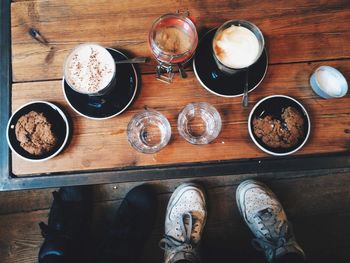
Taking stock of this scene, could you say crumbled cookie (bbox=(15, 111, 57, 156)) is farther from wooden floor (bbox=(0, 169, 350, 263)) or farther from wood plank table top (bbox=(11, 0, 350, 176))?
wooden floor (bbox=(0, 169, 350, 263))

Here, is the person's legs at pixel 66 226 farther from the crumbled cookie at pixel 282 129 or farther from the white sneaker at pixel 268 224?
the crumbled cookie at pixel 282 129

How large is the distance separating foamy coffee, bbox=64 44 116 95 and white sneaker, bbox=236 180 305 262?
97 centimetres

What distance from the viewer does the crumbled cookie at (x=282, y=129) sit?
3.83 feet

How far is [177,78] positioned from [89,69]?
0.32m

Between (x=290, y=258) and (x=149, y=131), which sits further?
(x=290, y=258)

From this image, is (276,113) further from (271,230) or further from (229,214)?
(229,214)

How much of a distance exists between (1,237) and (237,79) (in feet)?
5.22

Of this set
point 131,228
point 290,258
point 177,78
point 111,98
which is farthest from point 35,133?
point 290,258

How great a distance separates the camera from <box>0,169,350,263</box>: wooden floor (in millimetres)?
1830

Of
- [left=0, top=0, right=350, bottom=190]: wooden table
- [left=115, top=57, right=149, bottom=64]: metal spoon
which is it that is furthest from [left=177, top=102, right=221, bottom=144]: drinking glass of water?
[left=115, top=57, right=149, bottom=64]: metal spoon

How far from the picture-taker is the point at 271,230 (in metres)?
1.57

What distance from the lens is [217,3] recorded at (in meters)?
1.25

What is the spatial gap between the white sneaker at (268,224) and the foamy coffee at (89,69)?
97 cm

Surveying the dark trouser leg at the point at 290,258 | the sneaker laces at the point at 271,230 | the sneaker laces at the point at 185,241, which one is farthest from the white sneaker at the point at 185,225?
the dark trouser leg at the point at 290,258
